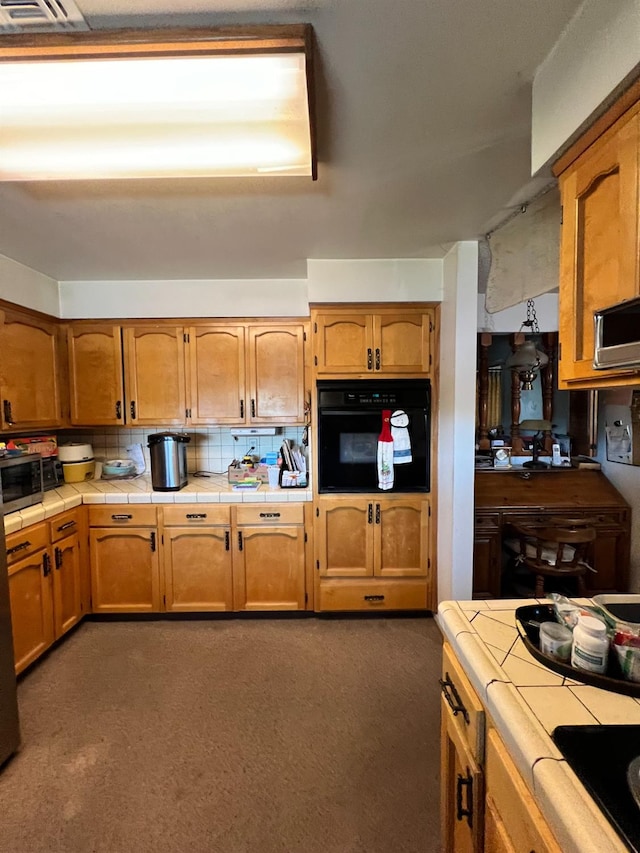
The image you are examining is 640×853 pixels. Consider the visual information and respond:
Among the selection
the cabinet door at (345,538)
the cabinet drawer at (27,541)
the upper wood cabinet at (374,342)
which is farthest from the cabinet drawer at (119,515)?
the upper wood cabinet at (374,342)

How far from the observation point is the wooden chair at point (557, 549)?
95.4 inches

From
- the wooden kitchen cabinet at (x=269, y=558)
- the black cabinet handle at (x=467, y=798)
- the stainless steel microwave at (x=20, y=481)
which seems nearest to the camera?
the black cabinet handle at (x=467, y=798)

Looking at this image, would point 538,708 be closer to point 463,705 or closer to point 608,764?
point 608,764

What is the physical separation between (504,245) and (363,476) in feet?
5.01

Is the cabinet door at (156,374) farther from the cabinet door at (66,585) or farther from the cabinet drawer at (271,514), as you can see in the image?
the cabinet door at (66,585)

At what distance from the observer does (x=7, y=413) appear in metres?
2.35

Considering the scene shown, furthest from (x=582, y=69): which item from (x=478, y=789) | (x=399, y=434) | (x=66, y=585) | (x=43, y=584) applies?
(x=66, y=585)

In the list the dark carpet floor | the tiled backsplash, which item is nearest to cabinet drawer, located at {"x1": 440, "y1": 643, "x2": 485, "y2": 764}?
the dark carpet floor

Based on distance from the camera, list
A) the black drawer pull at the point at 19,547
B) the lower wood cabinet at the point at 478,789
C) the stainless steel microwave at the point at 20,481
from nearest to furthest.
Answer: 1. the lower wood cabinet at the point at 478,789
2. the black drawer pull at the point at 19,547
3. the stainless steel microwave at the point at 20,481

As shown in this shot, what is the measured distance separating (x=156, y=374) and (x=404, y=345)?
1.74m

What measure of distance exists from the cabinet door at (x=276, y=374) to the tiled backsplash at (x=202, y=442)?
335 millimetres

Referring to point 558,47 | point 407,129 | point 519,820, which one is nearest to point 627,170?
point 558,47

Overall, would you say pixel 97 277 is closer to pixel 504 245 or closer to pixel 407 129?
pixel 407 129

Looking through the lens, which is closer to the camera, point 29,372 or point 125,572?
point 29,372
